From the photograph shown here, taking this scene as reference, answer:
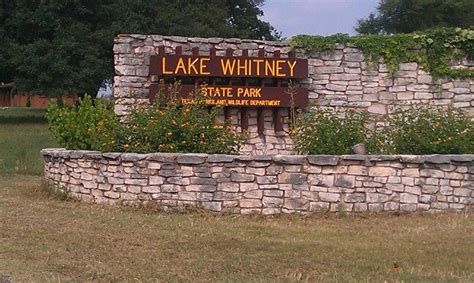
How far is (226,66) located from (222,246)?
6.65m

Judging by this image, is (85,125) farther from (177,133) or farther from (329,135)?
(329,135)

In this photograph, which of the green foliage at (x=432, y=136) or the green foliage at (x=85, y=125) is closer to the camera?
the green foliage at (x=432, y=136)

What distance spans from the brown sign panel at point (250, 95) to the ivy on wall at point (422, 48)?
107 cm

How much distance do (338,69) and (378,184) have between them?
503 cm

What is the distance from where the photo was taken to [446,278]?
21.1 ft

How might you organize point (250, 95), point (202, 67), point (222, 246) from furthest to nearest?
point (250, 95), point (202, 67), point (222, 246)

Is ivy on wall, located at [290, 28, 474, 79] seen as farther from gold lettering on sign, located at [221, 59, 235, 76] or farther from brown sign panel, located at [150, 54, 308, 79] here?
gold lettering on sign, located at [221, 59, 235, 76]

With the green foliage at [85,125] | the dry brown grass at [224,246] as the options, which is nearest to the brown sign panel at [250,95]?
the green foliage at [85,125]

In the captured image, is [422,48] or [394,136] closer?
[394,136]

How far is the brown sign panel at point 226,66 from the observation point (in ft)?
44.9

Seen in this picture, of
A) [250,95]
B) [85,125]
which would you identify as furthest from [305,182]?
[250,95]

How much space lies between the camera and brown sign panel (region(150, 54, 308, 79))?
1368 centimetres

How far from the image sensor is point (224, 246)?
770 cm

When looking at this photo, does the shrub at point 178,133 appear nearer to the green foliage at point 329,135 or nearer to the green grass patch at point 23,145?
the green foliage at point 329,135
